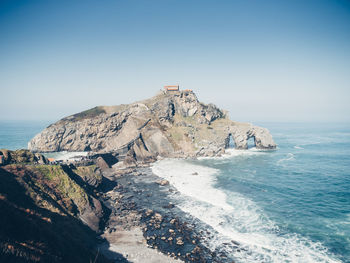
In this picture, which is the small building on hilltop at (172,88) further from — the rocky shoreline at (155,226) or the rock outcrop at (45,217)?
the rock outcrop at (45,217)

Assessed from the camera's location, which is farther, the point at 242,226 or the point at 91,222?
the point at 242,226

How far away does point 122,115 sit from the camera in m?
108

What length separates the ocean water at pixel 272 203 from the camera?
3173cm

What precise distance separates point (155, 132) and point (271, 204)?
62.4 metres

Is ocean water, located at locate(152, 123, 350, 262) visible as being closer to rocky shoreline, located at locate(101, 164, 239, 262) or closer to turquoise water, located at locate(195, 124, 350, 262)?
turquoise water, located at locate(195, 124, 350, 262)

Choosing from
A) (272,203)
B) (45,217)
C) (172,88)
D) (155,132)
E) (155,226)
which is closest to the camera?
(45,217)

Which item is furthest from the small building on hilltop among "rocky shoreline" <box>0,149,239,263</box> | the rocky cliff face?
"rocky shoreline" <box>0,149,239,263</box>

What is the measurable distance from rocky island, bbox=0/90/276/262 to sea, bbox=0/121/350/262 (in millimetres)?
3994

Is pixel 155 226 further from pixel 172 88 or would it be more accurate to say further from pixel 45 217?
pixel 172 88

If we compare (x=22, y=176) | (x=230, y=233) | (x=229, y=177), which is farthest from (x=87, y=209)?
(x=229, y=177)

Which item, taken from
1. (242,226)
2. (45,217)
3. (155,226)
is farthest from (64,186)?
(242,226)

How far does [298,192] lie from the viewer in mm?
52750

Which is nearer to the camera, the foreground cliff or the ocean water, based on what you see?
the foreground cliff

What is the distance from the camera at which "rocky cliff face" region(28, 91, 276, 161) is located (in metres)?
95.9
